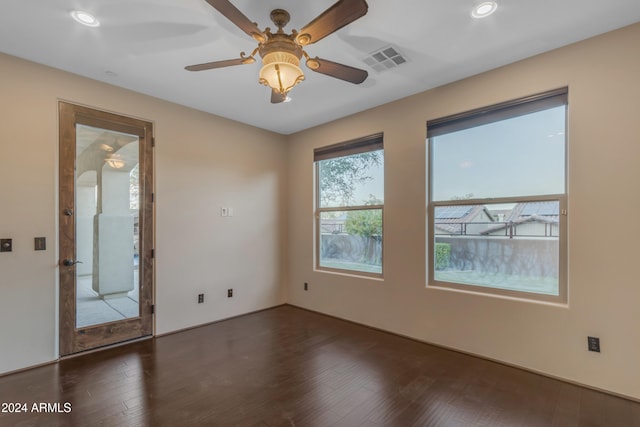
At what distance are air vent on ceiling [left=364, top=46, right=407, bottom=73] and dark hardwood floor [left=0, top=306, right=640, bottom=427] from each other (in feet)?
9.18

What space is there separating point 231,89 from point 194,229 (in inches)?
70.4

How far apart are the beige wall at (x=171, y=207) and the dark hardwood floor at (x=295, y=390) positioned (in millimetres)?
576

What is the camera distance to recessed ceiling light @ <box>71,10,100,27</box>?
6.84ft

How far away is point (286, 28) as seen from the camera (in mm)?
2244

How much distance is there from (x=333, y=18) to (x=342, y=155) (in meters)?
2.58

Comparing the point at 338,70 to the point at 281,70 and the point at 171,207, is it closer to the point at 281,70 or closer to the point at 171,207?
the point at 281,70

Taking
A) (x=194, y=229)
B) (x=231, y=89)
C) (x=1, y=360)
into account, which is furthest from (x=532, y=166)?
(x=1, y=360)

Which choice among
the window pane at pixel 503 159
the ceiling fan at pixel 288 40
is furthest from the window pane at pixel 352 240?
the ceiling fan at pixel 288 40

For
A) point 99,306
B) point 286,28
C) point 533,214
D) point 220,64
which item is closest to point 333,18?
point 286,28

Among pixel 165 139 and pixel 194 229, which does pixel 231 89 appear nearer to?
pixel 165 139

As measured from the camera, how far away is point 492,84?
287 centimetres

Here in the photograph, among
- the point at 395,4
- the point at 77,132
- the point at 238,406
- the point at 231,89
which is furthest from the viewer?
the point at 231,89

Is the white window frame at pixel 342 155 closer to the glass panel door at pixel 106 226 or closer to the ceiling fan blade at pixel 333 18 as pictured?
the ceiling fan blade at pixel 333 18

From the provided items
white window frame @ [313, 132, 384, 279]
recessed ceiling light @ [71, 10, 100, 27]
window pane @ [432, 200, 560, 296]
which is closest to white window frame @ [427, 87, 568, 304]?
window pane @ [432, 200, 560, 296]
